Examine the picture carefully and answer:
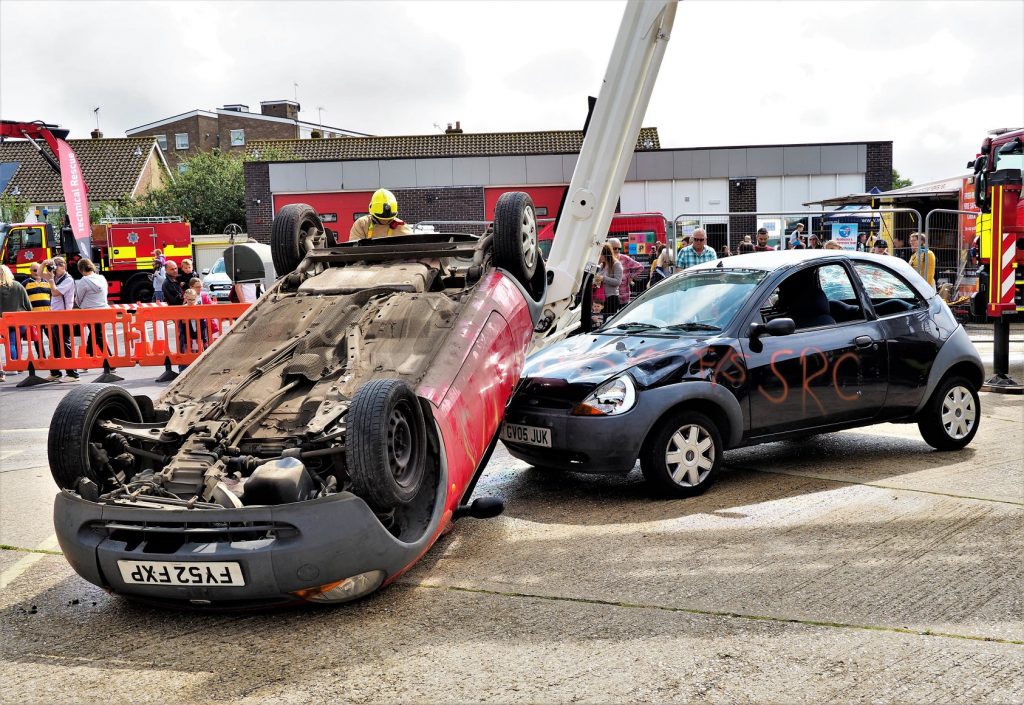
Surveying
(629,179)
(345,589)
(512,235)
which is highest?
(629,179)

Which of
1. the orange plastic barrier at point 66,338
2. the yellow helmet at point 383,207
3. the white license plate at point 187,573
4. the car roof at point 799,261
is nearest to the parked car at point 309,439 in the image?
the white license plate at point 187,573

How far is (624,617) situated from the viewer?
4.46 m

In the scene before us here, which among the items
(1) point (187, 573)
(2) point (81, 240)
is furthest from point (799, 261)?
(2) point (81, 240)

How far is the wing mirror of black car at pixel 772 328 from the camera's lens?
6.70 meters

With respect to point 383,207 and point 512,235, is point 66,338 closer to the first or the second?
point 383,207

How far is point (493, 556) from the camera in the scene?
5.44 m

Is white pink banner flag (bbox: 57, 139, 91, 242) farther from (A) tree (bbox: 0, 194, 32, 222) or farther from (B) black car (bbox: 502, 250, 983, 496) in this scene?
(B) black car (bbox: 502, 250, 983, 496)

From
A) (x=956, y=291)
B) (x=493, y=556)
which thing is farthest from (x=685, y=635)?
(x=956, y=291)

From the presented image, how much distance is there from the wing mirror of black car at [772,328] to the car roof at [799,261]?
1.97 ft

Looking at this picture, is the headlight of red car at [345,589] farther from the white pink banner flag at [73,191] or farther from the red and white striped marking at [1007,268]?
the white pink banner flag at [73,191]

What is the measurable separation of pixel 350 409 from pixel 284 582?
2.69 feet

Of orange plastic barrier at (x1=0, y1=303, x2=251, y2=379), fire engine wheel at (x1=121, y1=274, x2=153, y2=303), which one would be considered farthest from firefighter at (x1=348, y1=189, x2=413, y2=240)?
fire engine wheel at (x1=121, y1=274, x2=153, y2=303)

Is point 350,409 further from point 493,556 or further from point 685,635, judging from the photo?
point 685,635

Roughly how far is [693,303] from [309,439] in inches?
135
